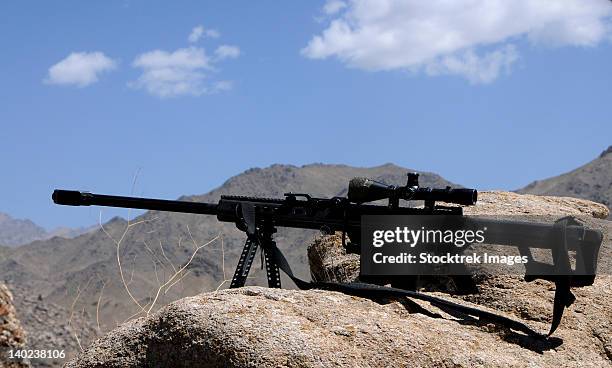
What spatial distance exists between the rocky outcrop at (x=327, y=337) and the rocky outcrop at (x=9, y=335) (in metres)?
2.05

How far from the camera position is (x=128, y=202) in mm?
6930

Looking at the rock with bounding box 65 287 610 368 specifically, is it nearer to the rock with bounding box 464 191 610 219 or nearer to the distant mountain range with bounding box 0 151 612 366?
the rock with bounding box 464 191 610 219

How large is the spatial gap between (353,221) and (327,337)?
4.82 feet

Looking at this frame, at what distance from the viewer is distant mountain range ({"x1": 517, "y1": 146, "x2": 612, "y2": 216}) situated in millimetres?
74250

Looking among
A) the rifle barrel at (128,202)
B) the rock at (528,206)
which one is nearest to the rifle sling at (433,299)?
the rifle barrel at (128,202)

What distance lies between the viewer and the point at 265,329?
16.0 ft

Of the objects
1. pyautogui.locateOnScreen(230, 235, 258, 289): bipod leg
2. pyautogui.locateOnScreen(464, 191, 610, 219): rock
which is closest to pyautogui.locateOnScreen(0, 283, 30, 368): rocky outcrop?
pyautogui.locateOnScreen(230, 235, 258, 289): bipod leg

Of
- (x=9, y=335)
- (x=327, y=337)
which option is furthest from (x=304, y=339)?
(x=9, y=335)

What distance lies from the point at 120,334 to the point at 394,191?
→ 6.66 feet

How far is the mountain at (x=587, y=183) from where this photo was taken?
74.2m

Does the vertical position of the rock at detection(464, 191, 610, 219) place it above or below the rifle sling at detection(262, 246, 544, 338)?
above

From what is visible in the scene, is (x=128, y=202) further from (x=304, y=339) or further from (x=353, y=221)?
(x=304, y=339)

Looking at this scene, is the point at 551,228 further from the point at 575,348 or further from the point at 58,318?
the point at 58,318

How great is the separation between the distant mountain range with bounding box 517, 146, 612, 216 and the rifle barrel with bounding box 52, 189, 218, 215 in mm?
67378
